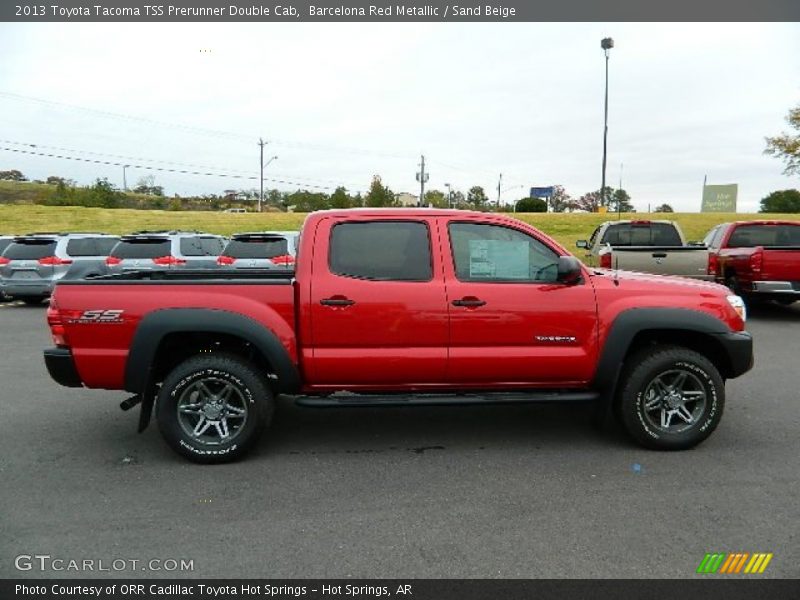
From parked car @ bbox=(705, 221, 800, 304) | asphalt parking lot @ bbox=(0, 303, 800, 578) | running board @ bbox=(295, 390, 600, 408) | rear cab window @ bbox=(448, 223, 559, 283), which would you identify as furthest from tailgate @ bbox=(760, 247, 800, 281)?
rear cab window @ bbox=(448, 223, 559, 283)

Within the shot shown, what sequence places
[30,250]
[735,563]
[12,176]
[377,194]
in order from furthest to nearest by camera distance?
[12,176], [377,194], [30,250], [735,563]

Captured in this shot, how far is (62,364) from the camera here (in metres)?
3.96

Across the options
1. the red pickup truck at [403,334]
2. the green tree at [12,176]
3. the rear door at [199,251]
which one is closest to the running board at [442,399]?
the red pickup truck at [403,334]

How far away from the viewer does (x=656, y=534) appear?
10.1 feet

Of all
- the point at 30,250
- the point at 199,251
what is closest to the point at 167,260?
the point at 199,251

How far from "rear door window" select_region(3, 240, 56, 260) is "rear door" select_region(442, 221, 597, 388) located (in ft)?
39.2

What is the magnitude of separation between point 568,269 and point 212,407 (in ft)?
9.14

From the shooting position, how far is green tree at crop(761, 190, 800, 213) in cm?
7443

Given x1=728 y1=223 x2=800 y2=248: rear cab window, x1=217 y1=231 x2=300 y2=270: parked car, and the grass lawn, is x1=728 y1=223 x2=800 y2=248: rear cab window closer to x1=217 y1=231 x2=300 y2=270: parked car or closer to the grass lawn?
x1=217 y1=231 x2=300 y2=270: parked car

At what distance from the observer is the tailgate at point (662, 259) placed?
389 inches

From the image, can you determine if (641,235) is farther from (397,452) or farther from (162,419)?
(162,419)

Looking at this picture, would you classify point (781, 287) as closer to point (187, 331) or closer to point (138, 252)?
point (187, 331)
